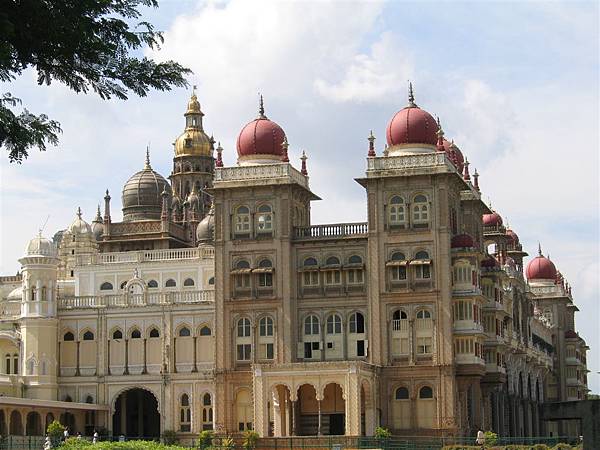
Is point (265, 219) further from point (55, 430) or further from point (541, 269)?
point (541, 269)

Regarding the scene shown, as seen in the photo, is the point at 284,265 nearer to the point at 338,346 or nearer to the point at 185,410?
the point at 338,346

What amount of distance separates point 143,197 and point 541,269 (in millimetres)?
37408

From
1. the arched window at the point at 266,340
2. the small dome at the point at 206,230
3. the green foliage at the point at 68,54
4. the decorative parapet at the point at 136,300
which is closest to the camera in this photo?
the green foliage at the point at 68,54

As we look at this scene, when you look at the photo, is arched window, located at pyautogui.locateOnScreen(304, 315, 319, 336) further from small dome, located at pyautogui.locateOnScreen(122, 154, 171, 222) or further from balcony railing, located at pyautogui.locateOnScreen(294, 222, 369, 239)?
small dome, located at pyautogui.locateOnScreen(122, 154, 171, 222)

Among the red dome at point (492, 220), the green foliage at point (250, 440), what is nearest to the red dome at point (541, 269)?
the red dome at point (492, 220)

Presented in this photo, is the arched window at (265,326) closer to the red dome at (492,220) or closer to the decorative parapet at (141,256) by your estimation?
the decorative parapet at (141,256)

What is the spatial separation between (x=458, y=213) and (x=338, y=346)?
1182 cm

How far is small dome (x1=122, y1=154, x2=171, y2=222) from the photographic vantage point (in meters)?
110

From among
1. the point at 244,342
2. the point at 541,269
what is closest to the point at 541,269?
the point at 541,269

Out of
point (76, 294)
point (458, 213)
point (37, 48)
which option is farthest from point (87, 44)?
point (76, 294)

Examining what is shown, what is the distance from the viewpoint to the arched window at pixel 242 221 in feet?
257

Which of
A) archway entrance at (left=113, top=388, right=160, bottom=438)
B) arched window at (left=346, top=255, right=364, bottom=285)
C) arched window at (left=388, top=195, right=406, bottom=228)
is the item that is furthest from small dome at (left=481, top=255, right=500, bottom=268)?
archway entrance at (left=113, top=388, right=160, bottom=438)

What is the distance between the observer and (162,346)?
81.9 m

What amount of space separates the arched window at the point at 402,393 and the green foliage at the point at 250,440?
30.4 feet
